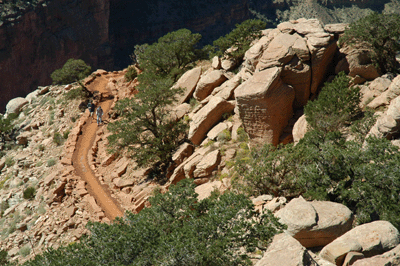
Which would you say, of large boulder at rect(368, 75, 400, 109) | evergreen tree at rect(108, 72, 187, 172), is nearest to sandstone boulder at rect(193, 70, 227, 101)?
evergreen tree at rect(108, 72, 187, 172)

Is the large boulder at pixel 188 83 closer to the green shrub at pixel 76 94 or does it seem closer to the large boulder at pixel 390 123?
the green shrub at pixel 76 94

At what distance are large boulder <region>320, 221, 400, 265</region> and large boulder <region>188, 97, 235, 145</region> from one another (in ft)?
47.2

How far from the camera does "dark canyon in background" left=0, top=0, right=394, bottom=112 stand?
72.4 m

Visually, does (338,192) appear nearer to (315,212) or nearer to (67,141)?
(315,212)

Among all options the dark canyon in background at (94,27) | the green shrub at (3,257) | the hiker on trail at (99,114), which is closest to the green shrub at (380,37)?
the hiker on trail at (99,114)

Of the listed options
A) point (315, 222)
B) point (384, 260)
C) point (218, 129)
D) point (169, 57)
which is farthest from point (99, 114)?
point (384, 260)

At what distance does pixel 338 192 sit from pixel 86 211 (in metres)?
17.8

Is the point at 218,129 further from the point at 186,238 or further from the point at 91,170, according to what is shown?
the point at 186,238

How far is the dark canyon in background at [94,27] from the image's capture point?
72375 millimetres

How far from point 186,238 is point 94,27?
284ft

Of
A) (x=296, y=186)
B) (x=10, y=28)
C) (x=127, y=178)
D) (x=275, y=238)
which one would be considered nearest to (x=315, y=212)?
(x=275, y=238)

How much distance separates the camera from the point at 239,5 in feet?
367

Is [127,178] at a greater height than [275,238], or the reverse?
[275,238]

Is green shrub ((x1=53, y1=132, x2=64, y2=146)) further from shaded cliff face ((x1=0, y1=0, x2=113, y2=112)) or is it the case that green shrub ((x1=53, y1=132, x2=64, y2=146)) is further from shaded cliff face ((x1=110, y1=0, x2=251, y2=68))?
shaded cliff face ((x1=110, y1=0, x2=251, y2=68))
